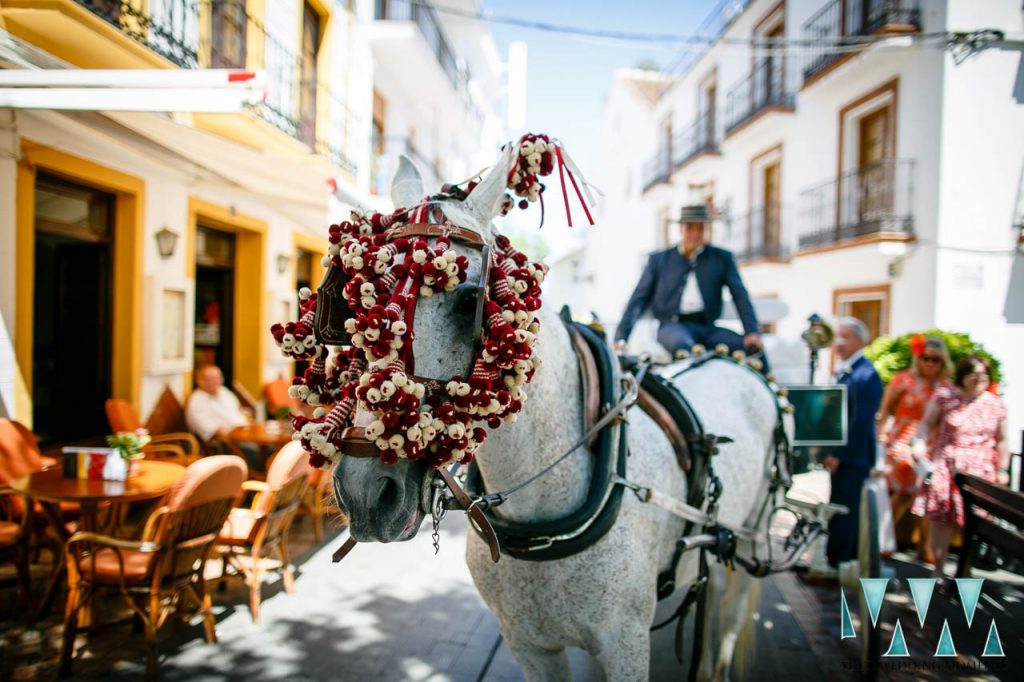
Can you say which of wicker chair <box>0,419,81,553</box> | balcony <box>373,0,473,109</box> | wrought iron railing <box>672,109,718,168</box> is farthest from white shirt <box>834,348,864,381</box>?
wrought iron railing <box>672,109,718,168</box>

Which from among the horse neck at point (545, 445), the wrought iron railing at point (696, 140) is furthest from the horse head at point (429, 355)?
the wrought iron railing at point (696, 140)

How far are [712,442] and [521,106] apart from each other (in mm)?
8038

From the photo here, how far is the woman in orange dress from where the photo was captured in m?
4.99

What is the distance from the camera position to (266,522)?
12.6 ft

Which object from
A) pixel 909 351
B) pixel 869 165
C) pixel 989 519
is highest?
pixel 869 165

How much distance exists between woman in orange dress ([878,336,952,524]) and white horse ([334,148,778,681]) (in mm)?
4062

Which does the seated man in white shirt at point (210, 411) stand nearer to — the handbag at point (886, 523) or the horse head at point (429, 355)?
the horse head at point (429, 355)

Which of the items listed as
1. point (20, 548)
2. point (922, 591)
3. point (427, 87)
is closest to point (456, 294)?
point (922, 591)

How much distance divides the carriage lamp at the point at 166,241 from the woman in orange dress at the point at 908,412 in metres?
7.16

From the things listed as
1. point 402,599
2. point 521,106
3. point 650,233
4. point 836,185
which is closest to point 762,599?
point 402,599

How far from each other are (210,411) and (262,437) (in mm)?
928

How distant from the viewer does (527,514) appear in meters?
1.73

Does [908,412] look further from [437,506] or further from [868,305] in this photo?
[868,305]

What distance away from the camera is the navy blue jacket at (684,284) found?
3.54 meters
